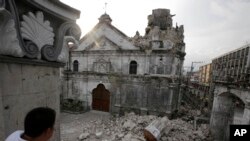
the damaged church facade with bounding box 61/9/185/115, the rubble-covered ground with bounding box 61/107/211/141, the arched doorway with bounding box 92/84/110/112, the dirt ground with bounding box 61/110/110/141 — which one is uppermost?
the damaged church facade with bounding box 61/9/185/115

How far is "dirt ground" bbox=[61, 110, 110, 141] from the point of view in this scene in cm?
1117

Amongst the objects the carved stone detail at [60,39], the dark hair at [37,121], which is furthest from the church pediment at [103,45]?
the dark hair at [37,121]

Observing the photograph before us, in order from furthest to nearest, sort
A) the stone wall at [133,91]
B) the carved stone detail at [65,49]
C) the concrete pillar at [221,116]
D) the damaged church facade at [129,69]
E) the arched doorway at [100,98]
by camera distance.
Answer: the arched doorway at [100,98]
the damaged church facade at [129,69]
the stone wall at [133,91]
the concrete pillar at [221,116]
the carved stone detail at [65,49]

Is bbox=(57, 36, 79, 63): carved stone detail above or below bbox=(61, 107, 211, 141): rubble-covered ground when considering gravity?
above

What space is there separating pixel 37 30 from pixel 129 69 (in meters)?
14.8

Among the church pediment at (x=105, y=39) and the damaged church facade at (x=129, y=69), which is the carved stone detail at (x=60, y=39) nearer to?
the damaged church facade at (x=129, y=69)

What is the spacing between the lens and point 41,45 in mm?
2275

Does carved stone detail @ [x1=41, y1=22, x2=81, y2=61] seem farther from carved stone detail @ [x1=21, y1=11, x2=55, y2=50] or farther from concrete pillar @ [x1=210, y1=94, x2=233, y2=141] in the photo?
concrete pillar @ [x1=210, y1=94, x2=233, y2=141]

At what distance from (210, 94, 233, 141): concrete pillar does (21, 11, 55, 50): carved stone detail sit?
1172 cm

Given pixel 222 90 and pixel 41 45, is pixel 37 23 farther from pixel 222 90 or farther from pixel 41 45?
pixel 222 90

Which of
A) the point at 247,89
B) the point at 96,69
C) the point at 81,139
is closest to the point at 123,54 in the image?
the point at 96,69

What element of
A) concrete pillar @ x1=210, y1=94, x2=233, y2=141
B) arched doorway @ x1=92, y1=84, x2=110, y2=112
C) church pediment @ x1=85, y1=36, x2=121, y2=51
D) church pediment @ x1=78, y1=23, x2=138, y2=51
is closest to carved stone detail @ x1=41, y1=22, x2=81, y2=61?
concrete pillar @ x1=210, y1=94, x2=233, y2=141

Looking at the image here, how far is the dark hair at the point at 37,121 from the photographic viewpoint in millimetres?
1399

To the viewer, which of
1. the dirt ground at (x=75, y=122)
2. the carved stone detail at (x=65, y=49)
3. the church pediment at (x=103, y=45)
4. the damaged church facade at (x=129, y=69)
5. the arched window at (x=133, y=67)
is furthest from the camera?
the church pediment at (x=103, y=45)
